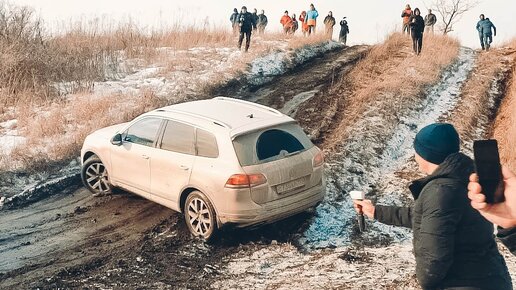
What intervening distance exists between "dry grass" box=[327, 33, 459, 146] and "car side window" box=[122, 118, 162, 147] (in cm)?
479

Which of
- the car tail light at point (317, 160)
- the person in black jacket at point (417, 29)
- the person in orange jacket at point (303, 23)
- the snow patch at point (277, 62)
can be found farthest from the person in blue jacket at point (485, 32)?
the car tail light at point (317, 160)

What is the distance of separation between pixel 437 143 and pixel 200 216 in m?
5.21

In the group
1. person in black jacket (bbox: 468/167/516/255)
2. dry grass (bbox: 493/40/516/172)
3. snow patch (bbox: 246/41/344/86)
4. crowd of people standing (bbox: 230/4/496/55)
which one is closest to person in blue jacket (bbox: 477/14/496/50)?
crowd of people standing (bbox: 230/4/496/55)

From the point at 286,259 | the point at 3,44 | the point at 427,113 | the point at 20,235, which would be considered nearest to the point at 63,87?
the point at 3,44

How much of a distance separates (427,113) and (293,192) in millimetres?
9091

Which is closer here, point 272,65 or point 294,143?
point 294,143

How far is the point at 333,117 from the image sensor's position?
588 inches

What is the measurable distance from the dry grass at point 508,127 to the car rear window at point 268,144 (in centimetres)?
541

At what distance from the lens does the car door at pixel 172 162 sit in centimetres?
865

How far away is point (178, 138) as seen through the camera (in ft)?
29.2

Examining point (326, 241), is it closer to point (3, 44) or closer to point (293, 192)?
point (293, 192)

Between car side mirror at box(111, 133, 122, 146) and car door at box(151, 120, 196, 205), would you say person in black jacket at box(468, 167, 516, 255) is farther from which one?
car side mirror at box(111, 133, 122, 146)

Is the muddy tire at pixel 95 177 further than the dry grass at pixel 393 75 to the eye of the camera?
No

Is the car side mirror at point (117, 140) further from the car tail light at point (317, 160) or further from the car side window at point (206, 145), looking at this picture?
the car tail light at point (317, 160)
